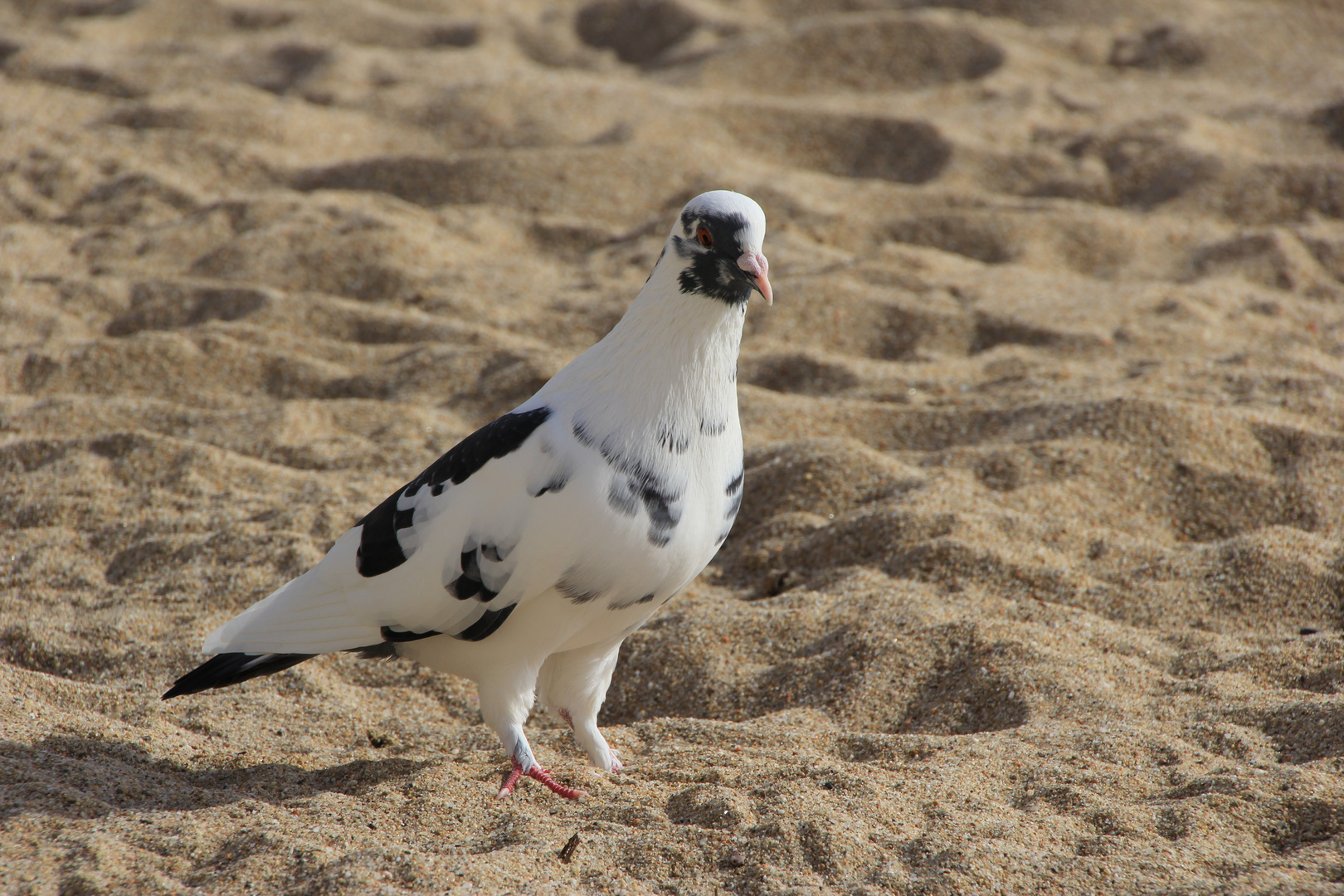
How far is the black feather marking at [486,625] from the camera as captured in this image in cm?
233

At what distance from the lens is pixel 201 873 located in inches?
76.9

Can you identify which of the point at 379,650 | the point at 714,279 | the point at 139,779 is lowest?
the point at 139,779

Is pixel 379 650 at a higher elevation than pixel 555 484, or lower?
lower

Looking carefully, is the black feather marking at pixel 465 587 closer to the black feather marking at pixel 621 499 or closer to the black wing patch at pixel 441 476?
the black wing patch at pixel 441 476

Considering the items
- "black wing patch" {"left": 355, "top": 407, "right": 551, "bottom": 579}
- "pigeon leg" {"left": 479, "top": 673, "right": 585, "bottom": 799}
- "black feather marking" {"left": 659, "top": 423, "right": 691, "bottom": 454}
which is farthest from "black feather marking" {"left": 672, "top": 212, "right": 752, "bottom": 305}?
"pigeon leg" {"left": 479, "top": 673, "right": 585, "bottom": 799}

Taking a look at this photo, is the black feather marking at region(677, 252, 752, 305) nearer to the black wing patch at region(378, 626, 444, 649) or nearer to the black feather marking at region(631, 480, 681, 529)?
the black feather marking at region(631, 480, 681, 529)

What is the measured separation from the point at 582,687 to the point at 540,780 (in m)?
0.30

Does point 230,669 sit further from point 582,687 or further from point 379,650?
point 582,687

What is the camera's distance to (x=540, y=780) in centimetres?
236

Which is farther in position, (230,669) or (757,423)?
(757,423)

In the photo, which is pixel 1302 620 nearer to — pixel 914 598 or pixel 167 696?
pixel 914 598

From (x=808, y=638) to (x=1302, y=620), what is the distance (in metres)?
1.26

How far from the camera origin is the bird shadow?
7.06ft

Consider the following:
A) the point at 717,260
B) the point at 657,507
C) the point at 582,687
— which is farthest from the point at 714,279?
the point at 582,687
